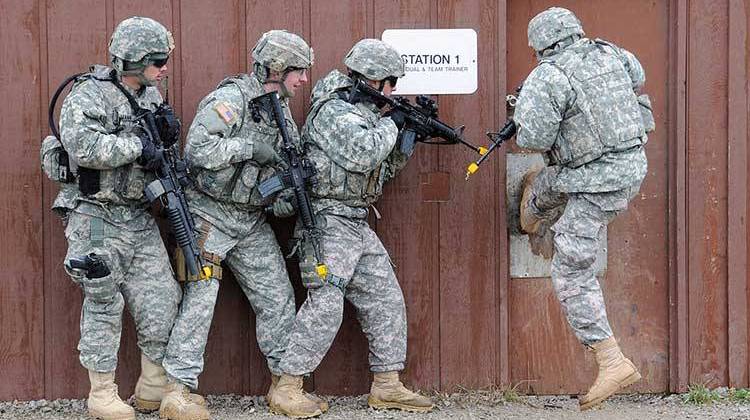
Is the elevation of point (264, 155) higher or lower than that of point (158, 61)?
lower

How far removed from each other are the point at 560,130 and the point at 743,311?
67.7 inches

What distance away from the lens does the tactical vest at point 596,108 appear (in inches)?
244

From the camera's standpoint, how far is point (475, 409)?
6.80m

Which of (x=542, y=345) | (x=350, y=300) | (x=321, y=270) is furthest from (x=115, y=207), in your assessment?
(x=542, y=345)

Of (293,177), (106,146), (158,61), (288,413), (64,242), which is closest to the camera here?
(106,146)

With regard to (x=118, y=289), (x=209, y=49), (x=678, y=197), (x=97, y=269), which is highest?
(x=209, y=49)

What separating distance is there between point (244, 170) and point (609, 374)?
215cm

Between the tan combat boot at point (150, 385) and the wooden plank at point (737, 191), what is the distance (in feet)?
10.1

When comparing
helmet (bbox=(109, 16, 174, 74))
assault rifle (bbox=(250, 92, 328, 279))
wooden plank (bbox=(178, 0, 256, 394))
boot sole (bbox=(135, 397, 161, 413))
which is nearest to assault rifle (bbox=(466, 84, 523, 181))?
assault rifle (bbox=(250, 92, 328, 279))

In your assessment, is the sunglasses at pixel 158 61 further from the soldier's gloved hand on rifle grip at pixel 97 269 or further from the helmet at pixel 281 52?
the soldier's gloved hand on rifle grip at pixel 97 269

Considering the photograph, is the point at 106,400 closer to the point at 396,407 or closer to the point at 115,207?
the point at 115,207

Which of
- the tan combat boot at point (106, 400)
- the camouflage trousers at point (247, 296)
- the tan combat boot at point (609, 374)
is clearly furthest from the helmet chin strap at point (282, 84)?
the tan combat boot at point (609, 374)

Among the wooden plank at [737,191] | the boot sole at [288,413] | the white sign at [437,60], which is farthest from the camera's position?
the wooden plank at [737,191]

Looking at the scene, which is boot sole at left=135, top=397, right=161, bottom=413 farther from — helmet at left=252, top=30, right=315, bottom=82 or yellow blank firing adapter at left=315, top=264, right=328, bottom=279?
helmet at left=252, top=30, right=315, bottom=82
